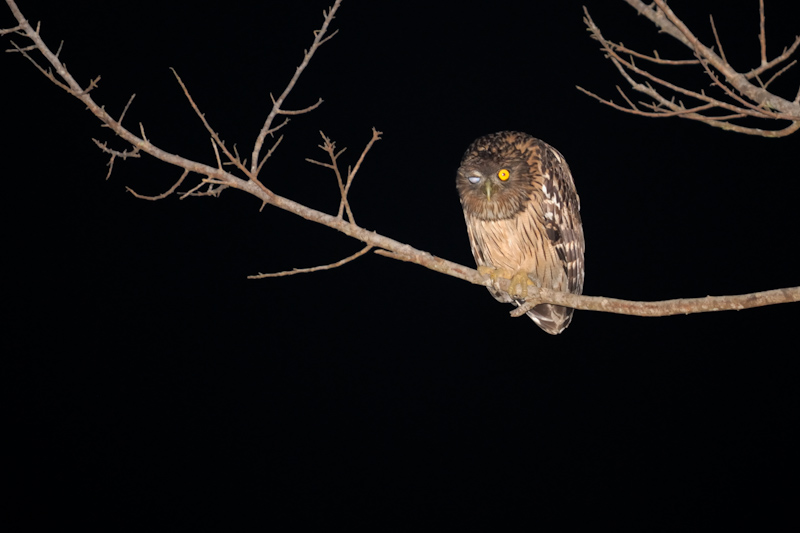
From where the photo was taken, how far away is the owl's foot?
8.30 ft

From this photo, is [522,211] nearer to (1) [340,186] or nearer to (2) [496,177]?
(2) [496,177]

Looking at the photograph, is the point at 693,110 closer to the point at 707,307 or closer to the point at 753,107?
the point at 753,107

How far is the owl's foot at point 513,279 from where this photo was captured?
99.6 inches

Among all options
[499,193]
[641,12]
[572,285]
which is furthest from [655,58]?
[572,285]

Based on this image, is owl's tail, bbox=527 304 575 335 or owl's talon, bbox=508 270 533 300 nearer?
owl's talon, bbox=508 270 533 300

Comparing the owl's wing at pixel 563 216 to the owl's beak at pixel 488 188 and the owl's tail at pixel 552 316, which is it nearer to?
the owl's tail at pixel 552 316

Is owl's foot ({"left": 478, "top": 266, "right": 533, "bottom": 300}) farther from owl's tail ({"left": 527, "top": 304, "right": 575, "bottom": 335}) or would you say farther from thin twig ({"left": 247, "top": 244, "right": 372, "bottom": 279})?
Answer: thin twig ({"left": 247, "top": 244, "right": 372, "bottom": 279})

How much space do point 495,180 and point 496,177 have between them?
1 cm

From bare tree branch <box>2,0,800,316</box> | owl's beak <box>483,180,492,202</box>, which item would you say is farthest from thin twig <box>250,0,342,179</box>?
owl's beak <box>483,180,492,202</box>

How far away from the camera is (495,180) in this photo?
2441 millimetres

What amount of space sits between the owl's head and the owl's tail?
493 mm

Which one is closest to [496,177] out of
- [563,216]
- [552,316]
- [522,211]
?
[522,211]

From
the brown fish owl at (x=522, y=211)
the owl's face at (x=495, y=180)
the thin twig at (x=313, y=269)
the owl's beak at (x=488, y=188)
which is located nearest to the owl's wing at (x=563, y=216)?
the brown fish owl at (x=522, y=211)

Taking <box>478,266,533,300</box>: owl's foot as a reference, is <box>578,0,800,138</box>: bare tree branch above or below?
above
